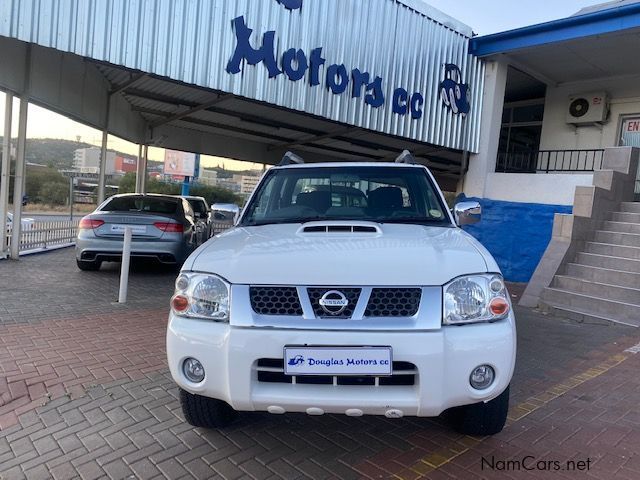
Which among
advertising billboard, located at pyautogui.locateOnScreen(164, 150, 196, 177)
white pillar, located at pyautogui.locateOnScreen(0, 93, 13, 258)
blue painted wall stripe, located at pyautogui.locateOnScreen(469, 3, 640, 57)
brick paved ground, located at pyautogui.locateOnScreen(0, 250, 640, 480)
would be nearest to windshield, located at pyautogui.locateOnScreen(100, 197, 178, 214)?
white pillar, located at pyautogui.locateOnScreen(0, 93, 13, 258)

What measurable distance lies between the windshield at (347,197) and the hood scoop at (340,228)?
0.37 meters

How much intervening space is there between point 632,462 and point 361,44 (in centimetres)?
885

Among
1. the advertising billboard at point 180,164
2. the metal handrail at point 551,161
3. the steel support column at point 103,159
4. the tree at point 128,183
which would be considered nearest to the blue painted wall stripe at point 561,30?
the metal handrail at point 551,161

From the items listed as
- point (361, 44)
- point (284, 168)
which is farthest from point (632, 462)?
point (361, 44)

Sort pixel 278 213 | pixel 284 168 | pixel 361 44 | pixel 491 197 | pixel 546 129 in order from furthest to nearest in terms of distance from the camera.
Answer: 1. pixel 546 129
2. pixel 491 197
3. pixel 361 44
4. pixel 284 168
5. pixel 278 213

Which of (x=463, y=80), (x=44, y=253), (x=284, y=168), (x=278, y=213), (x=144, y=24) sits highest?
(x=463, y=80)

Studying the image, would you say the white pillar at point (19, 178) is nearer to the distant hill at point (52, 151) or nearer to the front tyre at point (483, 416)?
the distant hill at point (52, 151)

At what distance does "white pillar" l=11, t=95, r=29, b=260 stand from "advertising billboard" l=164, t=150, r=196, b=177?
14631 mm

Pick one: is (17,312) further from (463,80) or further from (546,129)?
(546,129)

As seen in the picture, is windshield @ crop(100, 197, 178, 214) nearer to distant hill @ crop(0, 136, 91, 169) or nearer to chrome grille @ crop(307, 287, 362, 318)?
distant hill @ crop(0, 136, 91, 169)

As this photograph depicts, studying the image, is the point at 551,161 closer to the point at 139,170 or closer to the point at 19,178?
the point at 139,170

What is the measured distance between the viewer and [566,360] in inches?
194

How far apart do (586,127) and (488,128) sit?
318 cm

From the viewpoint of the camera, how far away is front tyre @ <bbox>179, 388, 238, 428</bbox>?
303 centimetres
